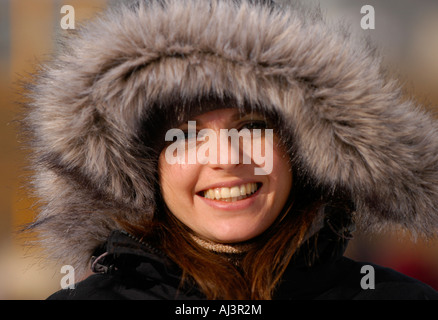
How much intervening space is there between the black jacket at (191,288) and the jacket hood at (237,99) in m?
0.16

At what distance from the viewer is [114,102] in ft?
4.86

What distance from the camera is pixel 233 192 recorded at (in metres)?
1.50

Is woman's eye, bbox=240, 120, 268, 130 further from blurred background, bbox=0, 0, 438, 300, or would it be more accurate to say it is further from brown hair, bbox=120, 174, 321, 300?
blurred background, bbox=0, 0, 438, 300

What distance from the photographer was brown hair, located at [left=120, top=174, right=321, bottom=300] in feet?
4.86

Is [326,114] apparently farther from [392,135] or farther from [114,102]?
[114,102]

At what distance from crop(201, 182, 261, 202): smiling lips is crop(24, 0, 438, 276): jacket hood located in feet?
0.53

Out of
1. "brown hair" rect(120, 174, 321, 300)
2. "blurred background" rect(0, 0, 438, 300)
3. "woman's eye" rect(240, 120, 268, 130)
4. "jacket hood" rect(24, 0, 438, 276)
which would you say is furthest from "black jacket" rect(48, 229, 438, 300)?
"blurred background" rect(0, 0, 438, 300)

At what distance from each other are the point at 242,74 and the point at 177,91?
0.19 m

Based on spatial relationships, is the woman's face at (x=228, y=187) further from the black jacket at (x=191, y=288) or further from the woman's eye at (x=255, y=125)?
the black jacket at (x=191, y=288)

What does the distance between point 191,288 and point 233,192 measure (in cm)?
30

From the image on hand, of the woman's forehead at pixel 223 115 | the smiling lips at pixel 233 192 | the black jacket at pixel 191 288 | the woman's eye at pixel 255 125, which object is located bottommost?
the black jacket at pixel 191 288

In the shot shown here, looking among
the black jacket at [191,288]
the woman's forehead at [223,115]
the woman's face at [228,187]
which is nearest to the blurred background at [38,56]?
the black jacket at [191,288]

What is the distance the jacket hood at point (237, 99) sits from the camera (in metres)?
1.43

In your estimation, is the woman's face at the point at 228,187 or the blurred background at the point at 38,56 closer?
the woman's face at the point at 228,187
